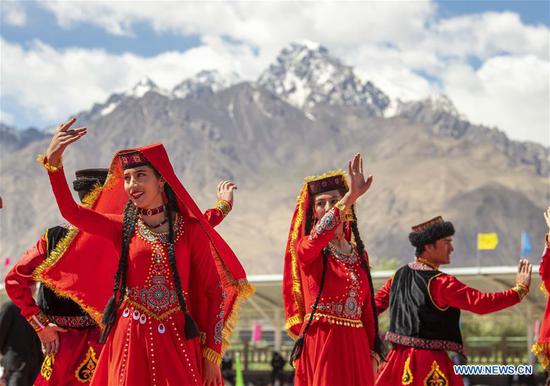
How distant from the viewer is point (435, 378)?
785 cm

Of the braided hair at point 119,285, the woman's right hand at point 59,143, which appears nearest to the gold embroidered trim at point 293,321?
the braided hair at point 119,285

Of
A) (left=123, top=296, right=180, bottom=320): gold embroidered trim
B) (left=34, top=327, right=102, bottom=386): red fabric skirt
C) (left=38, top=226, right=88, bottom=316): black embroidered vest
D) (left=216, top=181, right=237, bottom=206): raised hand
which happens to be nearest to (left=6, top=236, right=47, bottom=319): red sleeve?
(left=38, top=226, right=88, bottom=316): black embroidered vest

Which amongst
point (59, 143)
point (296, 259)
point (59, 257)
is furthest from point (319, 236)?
point (59, 143)

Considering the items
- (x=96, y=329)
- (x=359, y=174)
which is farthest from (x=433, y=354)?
(x=96, y=329)

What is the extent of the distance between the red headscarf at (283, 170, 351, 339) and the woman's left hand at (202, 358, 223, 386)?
6.31 ft

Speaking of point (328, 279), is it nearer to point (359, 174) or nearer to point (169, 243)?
point (359, 174)

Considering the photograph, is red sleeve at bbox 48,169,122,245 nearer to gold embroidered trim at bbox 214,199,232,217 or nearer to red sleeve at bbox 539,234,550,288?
gold embroidered trim at bbox 214,199,232,217

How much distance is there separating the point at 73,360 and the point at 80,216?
163 centimetres

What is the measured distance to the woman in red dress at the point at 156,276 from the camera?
5.61 metres

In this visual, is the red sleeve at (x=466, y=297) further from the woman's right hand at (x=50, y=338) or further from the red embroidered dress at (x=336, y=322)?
the woman's right hand at (x=50, y=338)

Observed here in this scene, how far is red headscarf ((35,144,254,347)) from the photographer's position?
5.88 m

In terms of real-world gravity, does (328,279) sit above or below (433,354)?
above

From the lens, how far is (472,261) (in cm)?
19550

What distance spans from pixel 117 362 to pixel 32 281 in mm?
1648
